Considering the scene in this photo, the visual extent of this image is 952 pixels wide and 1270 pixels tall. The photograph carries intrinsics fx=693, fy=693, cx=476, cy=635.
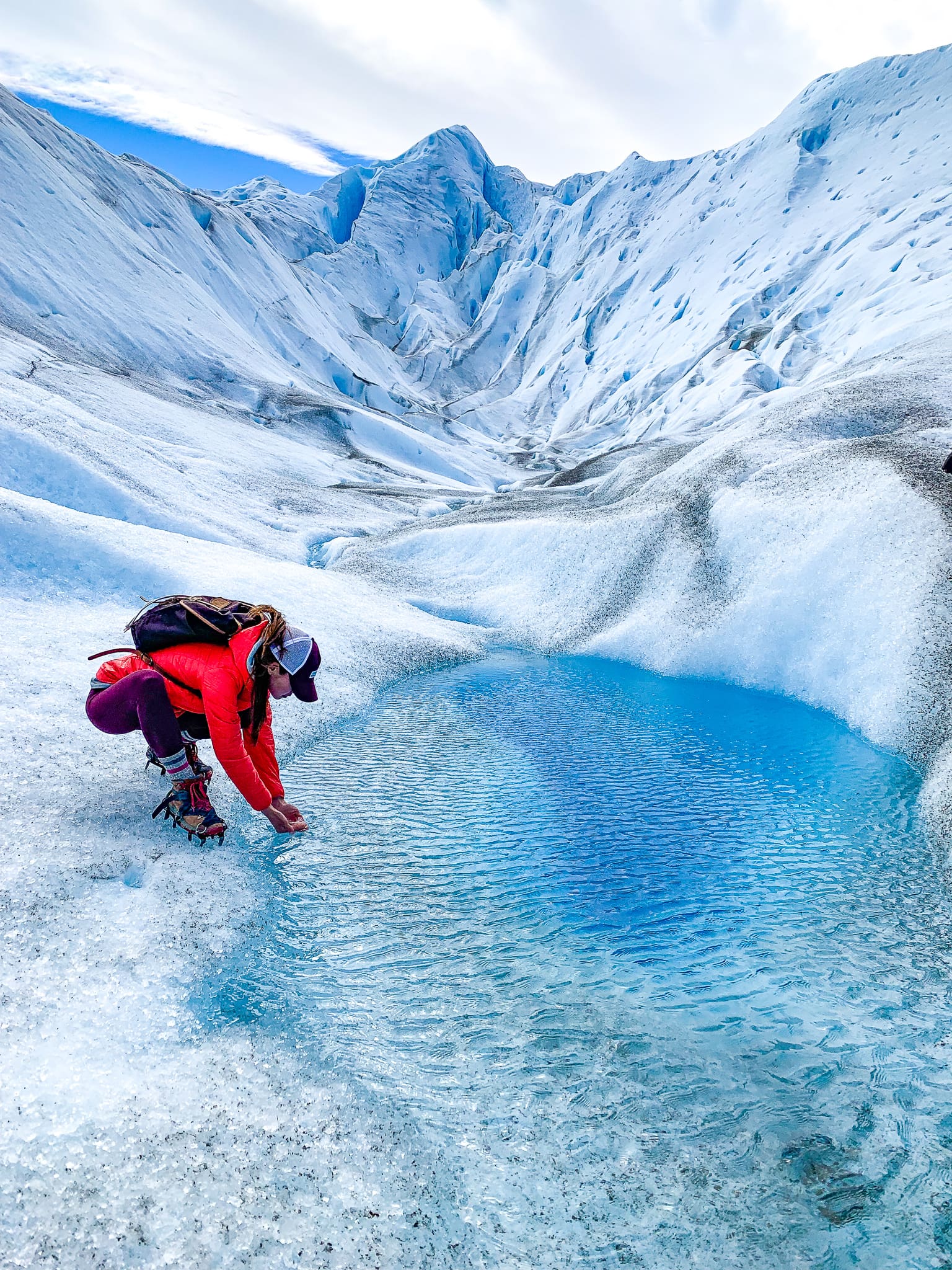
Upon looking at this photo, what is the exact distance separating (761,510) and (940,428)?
4.80m

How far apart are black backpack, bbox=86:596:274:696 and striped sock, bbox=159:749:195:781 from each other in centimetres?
51

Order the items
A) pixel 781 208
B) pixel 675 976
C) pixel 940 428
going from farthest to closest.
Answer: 1. pixel 781 208
2. pixel 940 428
3. pixel 675 976

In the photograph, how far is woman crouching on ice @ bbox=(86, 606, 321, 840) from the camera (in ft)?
15.0

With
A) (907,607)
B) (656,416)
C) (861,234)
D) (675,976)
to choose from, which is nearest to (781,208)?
(861,234)

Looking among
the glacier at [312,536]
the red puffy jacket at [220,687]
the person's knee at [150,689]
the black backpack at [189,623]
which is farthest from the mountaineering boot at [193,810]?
the black backpack at [189,623]

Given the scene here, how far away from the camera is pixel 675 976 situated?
4.79 meters

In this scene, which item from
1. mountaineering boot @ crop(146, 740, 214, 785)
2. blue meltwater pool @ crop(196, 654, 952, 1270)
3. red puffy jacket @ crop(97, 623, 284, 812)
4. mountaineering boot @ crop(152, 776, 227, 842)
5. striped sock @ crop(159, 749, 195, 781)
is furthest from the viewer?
mountaineering boot @ crop(152, 776, 227, 842)

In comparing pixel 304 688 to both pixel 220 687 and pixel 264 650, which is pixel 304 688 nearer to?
pixel 264 650

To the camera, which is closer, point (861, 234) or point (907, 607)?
point (907, 607)

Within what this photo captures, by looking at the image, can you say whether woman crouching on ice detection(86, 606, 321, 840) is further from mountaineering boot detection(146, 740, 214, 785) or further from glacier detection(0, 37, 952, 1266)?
glacier detection(0, 37, 952, 1266)

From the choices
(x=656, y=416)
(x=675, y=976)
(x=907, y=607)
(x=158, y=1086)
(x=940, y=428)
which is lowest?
(x=158, y=1086)

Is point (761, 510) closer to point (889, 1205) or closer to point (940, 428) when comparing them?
point (940, 428)

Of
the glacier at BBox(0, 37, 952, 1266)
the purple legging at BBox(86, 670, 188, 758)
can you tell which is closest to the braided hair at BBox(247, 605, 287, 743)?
the purple legging at BBox(86, 670, 188, 758)

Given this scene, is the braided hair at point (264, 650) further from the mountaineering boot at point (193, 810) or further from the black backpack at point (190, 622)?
the mountaineering boot at point (193, 810)
